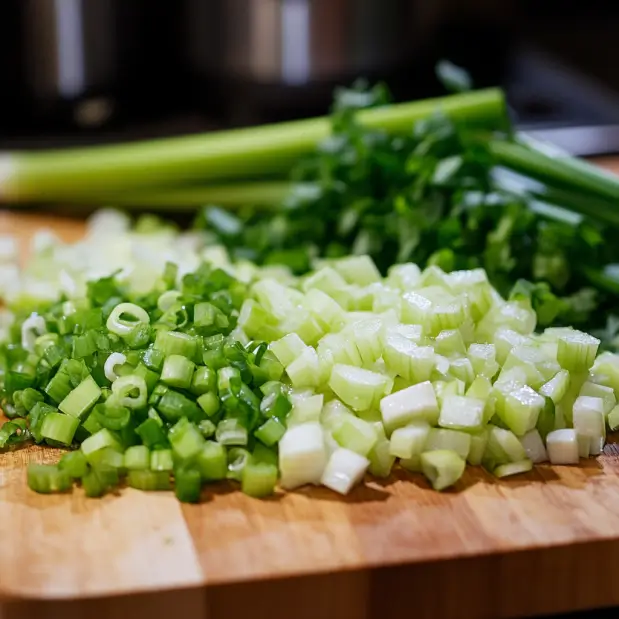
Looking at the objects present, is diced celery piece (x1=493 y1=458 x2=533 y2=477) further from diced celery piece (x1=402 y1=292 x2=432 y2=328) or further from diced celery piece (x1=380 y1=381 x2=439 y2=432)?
diced celery piece (x1=402 y1=292 x2=432 y2=328)

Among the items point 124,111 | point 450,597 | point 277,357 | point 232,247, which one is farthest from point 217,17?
point 450,597

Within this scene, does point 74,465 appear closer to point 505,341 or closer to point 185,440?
point 185,440

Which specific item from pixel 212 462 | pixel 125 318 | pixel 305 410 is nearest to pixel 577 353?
pixel 305 410

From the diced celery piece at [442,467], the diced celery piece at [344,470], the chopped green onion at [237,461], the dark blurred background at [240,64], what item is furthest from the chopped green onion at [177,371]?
the dark blurred background at [240,64]

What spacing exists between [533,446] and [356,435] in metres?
0.24

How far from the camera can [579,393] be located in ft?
4.25

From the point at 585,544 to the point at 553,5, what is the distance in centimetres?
225

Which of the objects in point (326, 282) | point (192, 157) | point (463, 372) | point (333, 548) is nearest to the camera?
point (333, 548)

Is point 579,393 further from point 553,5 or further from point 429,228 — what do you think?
point 553,5

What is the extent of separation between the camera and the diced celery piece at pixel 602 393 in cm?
129

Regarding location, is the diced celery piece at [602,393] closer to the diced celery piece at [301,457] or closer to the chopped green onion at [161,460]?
the diced celery piece at [301,457]

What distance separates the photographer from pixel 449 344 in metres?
1.29

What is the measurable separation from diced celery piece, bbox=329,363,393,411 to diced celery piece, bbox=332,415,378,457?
1.3 inches

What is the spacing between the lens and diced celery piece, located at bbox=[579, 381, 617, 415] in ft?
4.25
